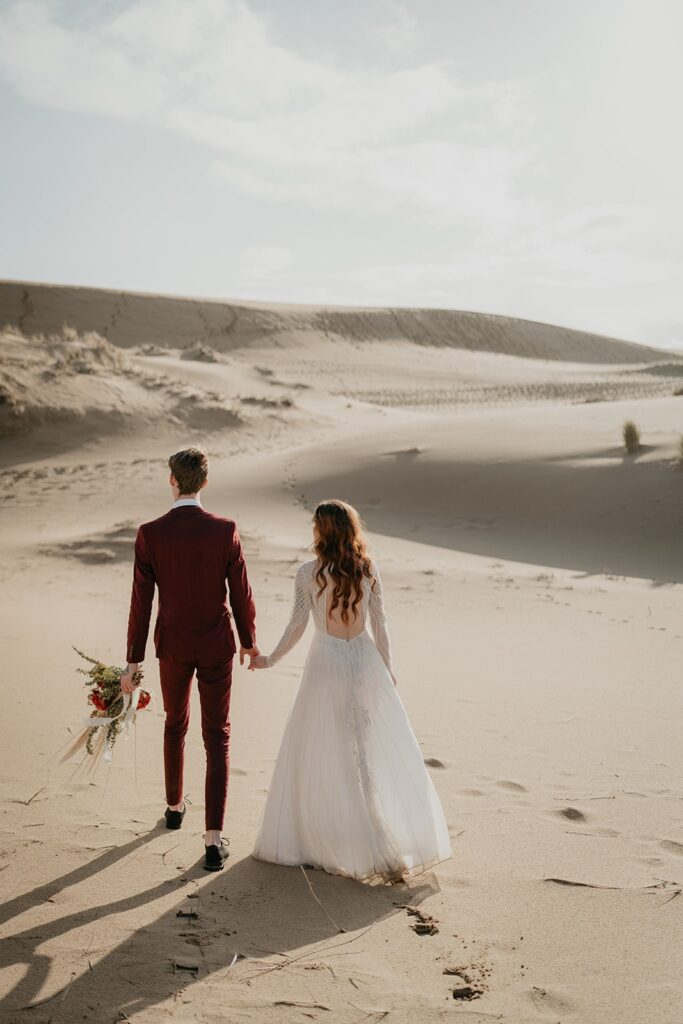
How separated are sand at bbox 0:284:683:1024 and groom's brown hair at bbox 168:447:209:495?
1.65 metres

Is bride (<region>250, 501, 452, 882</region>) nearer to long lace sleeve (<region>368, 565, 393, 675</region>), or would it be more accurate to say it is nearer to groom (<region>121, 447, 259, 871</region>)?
long lace sleeve (<region>368, 565, 393, 675</region>)

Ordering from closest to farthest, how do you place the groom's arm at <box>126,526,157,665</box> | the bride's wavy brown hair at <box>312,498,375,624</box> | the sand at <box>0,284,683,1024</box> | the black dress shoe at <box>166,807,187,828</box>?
1. the sand at <box>0,284,683,1024</box>
2. the bride's wavy brown hair at <box>312,498,375,624</box>
3. the groom's arm at <box>126,526,157,665</box>
4. the black dress shoe at <box>166,807,187,828</box>

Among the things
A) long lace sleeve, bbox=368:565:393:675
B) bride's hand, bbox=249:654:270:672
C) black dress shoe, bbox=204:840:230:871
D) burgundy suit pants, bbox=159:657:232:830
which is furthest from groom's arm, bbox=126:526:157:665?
long lace sleeve, bbox=368:565:393:675

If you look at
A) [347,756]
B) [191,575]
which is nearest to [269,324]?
[191,575]

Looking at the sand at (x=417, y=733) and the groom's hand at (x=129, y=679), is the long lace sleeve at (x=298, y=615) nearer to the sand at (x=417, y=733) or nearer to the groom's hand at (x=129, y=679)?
the groom's hand at (x=129, y=679)

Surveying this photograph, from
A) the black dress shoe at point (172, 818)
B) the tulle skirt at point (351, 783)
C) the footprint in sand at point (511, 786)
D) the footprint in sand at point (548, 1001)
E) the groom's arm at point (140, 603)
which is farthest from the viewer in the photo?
the footprint in sand at point (511, 786)

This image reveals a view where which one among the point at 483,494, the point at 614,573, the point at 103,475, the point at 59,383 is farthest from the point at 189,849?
the point at 59,383

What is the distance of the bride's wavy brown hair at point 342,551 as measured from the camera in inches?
151

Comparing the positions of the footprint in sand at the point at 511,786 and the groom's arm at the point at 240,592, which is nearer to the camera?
the groom's arm at the point at 240,592

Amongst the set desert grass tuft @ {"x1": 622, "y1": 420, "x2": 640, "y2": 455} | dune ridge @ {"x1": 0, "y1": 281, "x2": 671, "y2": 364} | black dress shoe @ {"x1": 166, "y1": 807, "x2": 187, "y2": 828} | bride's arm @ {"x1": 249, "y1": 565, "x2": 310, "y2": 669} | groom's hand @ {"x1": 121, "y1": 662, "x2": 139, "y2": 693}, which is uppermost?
dune ridge @ {"x1": 0, "y1": 281, "x2": 671, "y2": 364}

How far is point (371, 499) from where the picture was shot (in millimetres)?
15195

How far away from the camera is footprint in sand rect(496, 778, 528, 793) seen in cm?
478

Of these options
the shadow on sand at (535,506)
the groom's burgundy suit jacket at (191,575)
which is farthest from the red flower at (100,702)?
the shadow on sand at (535,506)

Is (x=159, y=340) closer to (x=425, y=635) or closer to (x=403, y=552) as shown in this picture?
(x=403, y=552)
